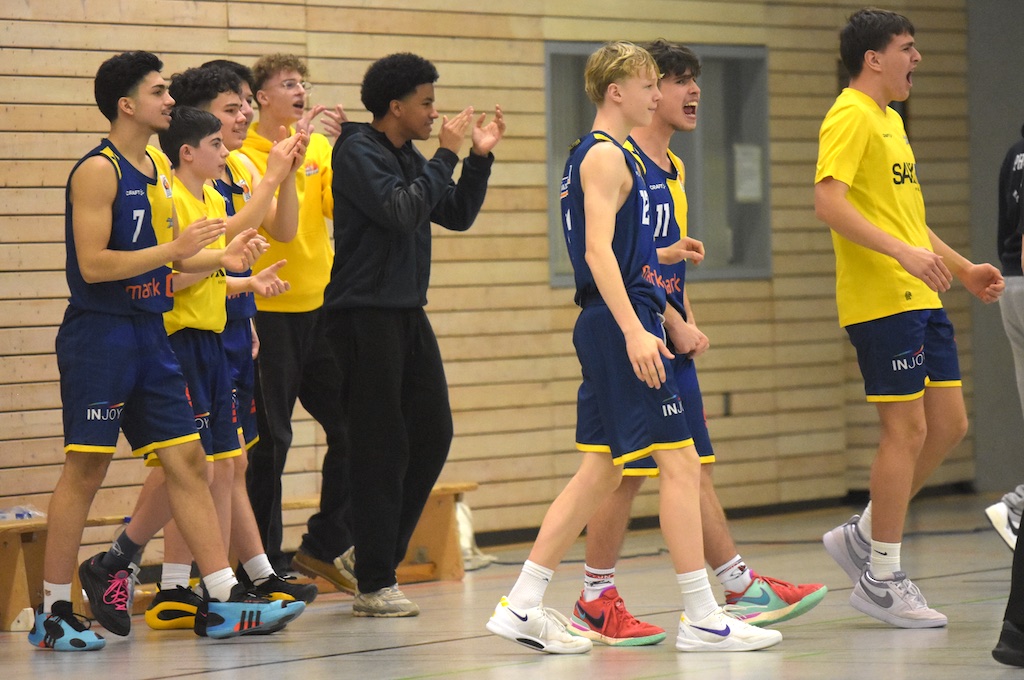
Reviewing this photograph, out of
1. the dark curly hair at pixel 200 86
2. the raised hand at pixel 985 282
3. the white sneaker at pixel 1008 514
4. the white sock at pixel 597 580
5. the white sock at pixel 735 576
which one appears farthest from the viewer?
the white sneaker at pixel 1008 514

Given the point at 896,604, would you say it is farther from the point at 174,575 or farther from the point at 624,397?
the point at 174,575

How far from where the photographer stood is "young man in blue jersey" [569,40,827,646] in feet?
15.8

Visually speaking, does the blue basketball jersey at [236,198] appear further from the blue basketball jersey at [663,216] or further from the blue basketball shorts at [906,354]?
the blue basketball shorts at [906,354]

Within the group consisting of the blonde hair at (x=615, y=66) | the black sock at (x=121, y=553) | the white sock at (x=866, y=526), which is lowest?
the black sock at (x=121, y=553)

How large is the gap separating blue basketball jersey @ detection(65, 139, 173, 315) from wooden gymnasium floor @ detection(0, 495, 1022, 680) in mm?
1170

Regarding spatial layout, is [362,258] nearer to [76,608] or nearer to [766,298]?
[76,608]

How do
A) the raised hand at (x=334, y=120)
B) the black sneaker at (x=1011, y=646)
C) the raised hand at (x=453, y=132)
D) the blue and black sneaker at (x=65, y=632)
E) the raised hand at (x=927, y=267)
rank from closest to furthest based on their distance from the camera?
the black sneaker at (x=1011, y=646) < the raised hand at (x=927, y=267) < the blue and black sneaker at (x=65, y=632) < the raised hand at (x=453, y=132) < the raised hand at (x=334, y=120)

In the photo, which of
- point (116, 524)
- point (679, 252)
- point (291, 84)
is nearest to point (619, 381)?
point (679, 252)

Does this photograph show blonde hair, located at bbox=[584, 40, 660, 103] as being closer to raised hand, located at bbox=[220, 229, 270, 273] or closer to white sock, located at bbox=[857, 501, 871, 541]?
raised hand, located at bbox=[220, 229, 270, 273]

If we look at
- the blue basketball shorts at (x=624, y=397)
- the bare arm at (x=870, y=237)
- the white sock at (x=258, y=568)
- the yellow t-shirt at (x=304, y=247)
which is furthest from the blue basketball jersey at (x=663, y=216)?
the yellow t-shirt at (x=304, y=247)

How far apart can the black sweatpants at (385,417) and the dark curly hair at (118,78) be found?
1.07 m

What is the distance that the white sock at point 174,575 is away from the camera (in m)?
5.61

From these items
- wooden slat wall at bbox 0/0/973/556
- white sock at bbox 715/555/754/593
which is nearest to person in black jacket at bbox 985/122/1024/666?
white sock at bbox 715/555/754/593

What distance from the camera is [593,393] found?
466 centimetres
